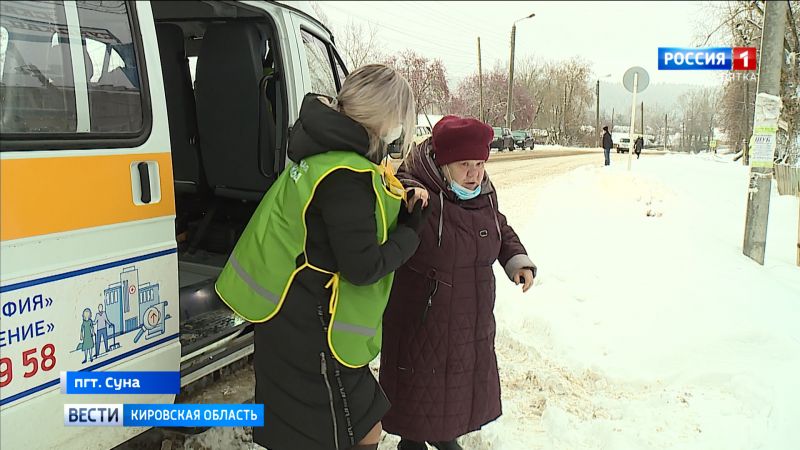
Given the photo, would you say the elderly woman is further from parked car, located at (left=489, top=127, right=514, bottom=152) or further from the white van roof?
parked car, located at (left=489, top=127, right=514, bottom=152)

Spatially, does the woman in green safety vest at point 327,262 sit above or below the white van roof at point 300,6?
below

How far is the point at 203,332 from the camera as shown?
9.82ft

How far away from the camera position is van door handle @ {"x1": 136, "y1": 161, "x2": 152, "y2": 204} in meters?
2.27

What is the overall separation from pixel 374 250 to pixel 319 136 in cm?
43

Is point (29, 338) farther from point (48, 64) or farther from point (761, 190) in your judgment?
point (761, 190)

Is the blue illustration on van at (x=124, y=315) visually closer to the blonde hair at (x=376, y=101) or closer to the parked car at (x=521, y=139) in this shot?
the blonde hair at (x=376, y=101)

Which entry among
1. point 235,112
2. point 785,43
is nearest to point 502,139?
point 785,43

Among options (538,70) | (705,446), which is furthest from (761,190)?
(538,70)

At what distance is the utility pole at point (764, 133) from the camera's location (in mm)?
6008

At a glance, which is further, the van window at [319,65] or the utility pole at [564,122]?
the utility pole at [564,122]

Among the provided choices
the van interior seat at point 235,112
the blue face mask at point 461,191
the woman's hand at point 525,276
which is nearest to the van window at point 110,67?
the blue face mask at point 461,191
